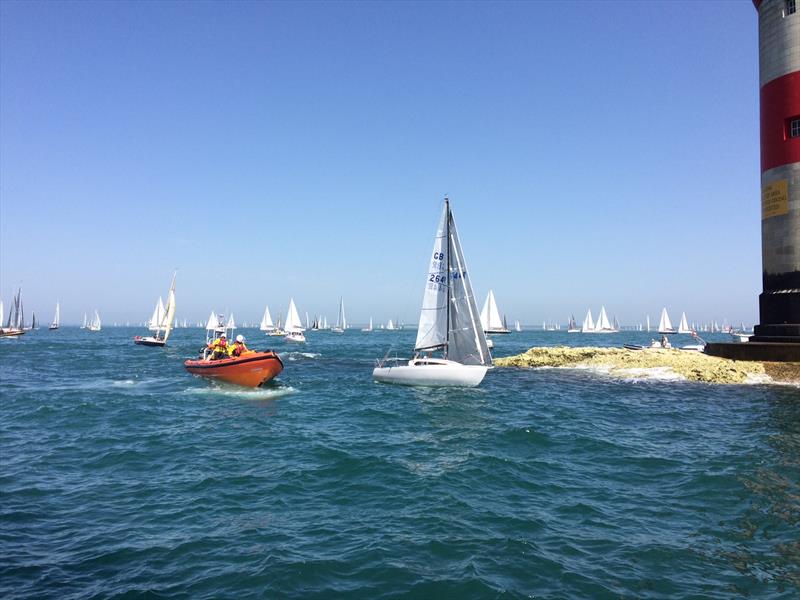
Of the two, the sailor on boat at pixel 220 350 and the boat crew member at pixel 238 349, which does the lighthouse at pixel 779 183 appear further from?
the sailor on boat at pixel 220 350

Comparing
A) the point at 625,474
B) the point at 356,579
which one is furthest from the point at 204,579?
the point at 625,474

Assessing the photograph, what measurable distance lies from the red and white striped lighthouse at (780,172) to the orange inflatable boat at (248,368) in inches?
1155

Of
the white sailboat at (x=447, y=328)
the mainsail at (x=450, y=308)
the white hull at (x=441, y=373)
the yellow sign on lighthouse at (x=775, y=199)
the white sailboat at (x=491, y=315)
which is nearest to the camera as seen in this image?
the white hull at (x=441, y=373)

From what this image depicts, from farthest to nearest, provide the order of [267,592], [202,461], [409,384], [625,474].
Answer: [409,384] → [202,461] → [625,474] → [267,592]

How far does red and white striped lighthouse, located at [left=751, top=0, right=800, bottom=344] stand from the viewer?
28.4 m

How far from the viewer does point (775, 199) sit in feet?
96.6

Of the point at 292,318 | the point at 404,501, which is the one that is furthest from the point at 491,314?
the point at 404,501

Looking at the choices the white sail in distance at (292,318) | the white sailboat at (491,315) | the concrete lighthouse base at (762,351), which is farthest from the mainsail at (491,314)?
the concrete lighthouse base at (762,351)

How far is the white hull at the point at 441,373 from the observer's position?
2841 centimetres

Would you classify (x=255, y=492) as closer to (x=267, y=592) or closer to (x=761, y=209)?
(x=267, y=592)

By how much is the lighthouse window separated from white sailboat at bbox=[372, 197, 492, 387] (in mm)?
19898

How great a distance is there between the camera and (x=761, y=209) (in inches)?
1214

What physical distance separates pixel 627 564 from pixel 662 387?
2374 centimetres

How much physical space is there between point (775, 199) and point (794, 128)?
4018mm
